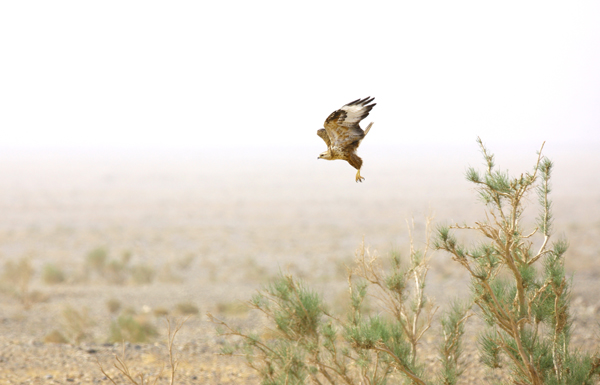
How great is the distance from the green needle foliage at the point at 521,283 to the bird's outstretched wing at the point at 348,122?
51.4 inches

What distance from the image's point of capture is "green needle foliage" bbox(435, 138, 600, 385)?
4684 millimetres

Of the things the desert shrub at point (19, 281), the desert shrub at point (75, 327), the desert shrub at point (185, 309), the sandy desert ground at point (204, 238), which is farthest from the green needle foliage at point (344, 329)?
the desert shrub at point (19, 281)

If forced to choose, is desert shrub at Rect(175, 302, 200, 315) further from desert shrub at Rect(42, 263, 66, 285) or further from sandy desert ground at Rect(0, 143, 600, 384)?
desert shrub at Rect(42, 263, 66, 285)

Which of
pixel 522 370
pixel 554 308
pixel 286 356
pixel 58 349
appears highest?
pixel 554 308

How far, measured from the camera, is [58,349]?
32.7ft

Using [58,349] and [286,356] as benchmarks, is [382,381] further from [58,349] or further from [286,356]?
[58,349]

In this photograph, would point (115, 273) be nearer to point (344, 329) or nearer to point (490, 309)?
point (344, 329)

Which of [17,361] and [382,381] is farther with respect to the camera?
[17,361]

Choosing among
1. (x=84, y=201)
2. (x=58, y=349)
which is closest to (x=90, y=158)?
(x=84, y=201)

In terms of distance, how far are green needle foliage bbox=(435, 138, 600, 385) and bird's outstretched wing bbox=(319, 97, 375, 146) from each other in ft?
4.28

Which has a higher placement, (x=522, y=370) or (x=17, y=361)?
(x=522, y=370)

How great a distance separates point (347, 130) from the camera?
3910 millimetres

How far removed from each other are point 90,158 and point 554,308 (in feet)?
413

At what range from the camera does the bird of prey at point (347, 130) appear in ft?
12.7
